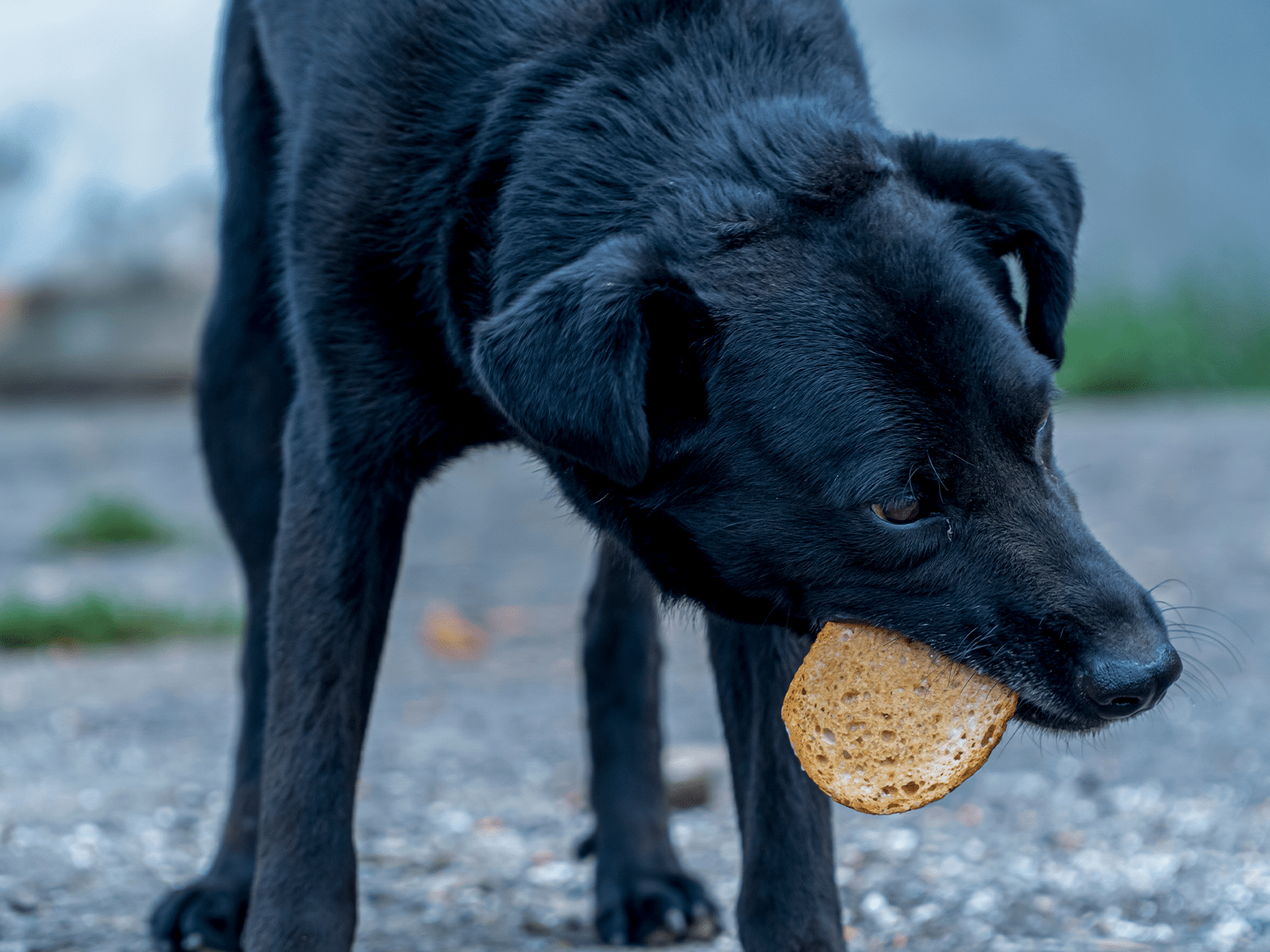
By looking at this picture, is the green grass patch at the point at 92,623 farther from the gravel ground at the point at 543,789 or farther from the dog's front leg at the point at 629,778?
the dog's front leg at the point at 629,778

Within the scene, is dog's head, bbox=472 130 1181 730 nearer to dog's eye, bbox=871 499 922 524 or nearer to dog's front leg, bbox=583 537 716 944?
dog's eye, bbox=871 499 922 524

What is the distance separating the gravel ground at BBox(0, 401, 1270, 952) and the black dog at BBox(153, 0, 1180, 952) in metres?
0.29

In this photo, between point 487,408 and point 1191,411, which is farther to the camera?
point 1191,411

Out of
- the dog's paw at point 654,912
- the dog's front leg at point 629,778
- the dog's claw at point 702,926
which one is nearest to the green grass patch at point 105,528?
the dog's front leg at point 629,778

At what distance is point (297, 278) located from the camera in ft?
7.59

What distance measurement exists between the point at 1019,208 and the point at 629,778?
4.70 feet

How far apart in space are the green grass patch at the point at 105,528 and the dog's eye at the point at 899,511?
5.37 m

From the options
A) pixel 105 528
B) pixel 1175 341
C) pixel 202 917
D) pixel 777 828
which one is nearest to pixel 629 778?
pixel 777 828

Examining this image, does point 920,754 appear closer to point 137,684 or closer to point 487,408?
point 487,408

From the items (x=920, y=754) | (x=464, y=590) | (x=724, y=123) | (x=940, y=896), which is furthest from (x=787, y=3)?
(x=464, y=590)

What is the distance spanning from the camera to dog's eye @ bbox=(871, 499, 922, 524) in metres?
1.85

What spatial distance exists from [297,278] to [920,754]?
4.02 feet

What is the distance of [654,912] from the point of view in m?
2.73

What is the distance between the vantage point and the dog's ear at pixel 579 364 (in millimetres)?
1811
